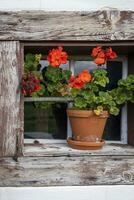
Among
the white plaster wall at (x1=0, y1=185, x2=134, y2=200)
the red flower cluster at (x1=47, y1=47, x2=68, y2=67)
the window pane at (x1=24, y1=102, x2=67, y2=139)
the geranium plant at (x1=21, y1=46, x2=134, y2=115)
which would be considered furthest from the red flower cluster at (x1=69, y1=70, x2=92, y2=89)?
the white plaster wall at (x1=0, y1=185, x2=134, y2=200)

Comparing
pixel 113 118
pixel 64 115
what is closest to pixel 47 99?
pixel 64 115

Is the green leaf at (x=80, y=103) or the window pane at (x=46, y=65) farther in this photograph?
the window pane at (x=46, y=65)

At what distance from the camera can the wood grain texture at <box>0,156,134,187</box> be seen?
2.59 meters

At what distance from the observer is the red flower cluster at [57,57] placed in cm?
266

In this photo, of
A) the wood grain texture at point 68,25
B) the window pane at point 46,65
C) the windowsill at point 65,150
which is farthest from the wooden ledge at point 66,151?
the wood grain texture at point 68,25

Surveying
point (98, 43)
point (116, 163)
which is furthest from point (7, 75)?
point (116, 163)

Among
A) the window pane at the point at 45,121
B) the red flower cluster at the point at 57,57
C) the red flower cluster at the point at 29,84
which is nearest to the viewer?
the red flower cluster at the point at 29,84

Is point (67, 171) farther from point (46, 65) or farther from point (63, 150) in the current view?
point (46, 65)

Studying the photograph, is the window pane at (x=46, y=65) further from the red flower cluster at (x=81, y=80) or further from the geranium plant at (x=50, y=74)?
the red flower cluster at (x=81, y=80)

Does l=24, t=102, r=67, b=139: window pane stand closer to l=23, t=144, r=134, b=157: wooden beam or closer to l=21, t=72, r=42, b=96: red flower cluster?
l=23, t=144, r=134, b=157: wooden beam

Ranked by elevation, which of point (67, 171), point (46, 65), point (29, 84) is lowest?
point (67, 171)

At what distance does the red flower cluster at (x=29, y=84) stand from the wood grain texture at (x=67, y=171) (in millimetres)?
365

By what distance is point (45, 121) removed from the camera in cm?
288
